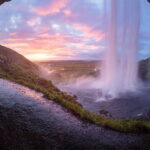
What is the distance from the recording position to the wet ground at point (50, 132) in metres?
Answer: 11.1

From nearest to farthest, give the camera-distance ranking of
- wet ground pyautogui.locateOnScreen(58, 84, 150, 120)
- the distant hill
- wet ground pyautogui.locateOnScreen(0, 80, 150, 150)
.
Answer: wet ground pyautogui.locateOnScreen(0, 80, 150, 150) → the distant hill → wet ground pyautogui.locateOnScreen(58, 84, 150, 120)

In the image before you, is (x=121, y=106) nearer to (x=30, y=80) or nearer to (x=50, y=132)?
(x=30, y=80)

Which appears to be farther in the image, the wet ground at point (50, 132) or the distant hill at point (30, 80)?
the distant hill at point (30, 80)

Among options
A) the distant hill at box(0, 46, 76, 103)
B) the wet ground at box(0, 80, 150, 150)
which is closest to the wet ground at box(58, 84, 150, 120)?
the distant hill at box(0, 46, 76, 103)

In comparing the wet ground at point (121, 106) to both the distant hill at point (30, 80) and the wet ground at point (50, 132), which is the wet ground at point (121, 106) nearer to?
the distant hill at point (30, 80)

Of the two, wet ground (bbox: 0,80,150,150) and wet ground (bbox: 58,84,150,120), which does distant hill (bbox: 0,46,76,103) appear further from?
wet ground (bbox: 58,84,150,120)

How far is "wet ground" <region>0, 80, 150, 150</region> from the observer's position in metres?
11.1

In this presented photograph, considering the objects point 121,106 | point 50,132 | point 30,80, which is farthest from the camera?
point 121,106

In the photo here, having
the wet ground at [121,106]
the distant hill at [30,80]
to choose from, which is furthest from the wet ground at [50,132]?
the wet ground at [121,106]

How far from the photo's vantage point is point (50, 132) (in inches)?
472

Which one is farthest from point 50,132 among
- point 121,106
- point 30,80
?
point 121,106

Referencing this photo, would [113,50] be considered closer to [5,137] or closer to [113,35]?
[113,35]

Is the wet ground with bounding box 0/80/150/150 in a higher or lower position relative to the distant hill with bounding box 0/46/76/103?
lower

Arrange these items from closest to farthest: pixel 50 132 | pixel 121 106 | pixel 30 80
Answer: pixel 50 132 → pixel 30 80 → pixel 121 106
